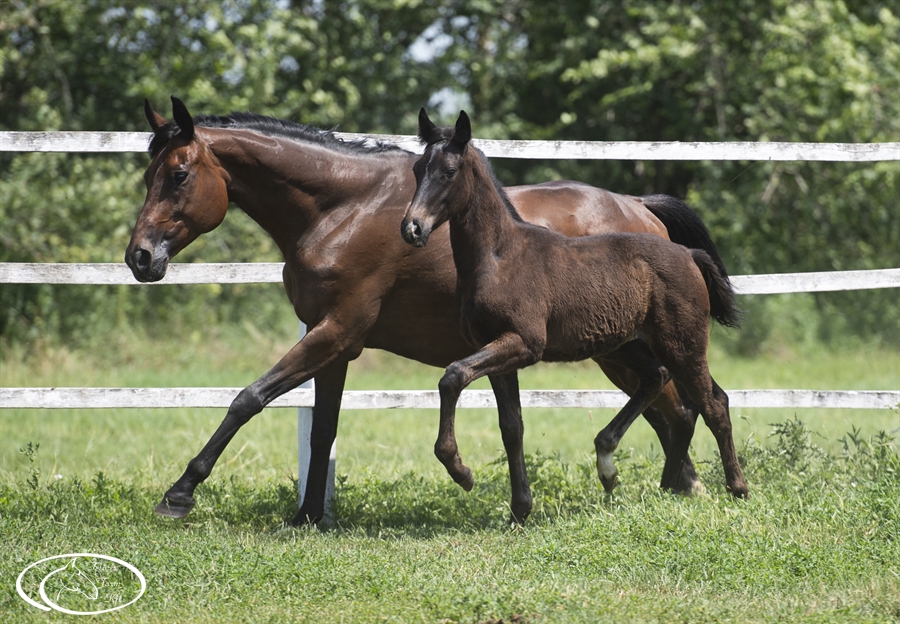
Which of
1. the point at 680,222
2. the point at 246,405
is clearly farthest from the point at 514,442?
the point at 680,222

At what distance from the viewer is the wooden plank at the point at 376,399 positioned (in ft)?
18.1

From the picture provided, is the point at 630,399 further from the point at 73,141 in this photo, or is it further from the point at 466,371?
the point at 73,141

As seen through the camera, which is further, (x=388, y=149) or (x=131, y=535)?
(x=388, y=149)

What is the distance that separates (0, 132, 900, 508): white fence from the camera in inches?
217

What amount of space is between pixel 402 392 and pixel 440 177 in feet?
5.69

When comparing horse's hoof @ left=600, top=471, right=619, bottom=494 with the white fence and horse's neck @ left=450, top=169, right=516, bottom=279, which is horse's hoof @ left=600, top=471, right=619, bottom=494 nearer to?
the white fence

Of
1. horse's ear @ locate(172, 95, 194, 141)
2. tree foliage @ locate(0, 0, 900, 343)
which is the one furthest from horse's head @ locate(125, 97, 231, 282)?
tree foliage @ locate(0, 0, 900, 343)

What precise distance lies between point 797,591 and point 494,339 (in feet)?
5.70

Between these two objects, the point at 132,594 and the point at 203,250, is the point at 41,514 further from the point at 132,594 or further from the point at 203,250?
the point at 203,250

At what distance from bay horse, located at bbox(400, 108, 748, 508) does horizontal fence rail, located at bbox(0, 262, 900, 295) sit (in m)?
0.64

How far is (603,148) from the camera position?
5.91m

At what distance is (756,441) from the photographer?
626 centimetres

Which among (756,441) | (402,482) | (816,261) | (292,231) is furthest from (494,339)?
(816,261)

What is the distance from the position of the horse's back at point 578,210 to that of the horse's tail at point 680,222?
6.1 inches
